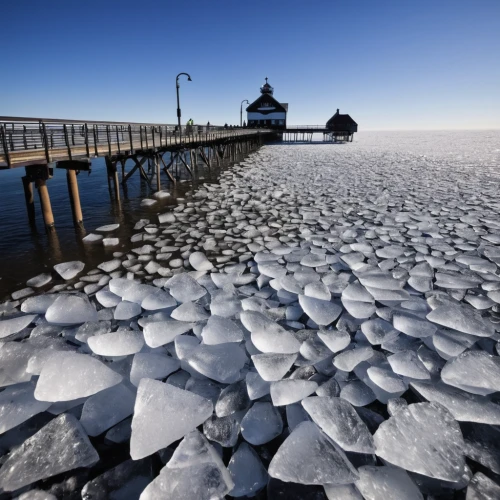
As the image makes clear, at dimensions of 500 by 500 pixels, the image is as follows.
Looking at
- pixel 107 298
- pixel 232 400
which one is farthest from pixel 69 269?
pixel 232 400

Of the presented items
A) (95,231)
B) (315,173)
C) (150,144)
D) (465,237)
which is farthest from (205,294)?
(315,173)

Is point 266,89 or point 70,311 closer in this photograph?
point 70,311

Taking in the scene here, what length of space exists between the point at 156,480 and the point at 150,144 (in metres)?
11.5

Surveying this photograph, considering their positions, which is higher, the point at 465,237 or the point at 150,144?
the point at 150,144

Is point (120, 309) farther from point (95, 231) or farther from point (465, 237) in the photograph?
point (465, 237)

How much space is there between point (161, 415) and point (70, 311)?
1931 mm

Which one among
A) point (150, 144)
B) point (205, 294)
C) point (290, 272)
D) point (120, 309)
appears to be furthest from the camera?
point (150, 144)

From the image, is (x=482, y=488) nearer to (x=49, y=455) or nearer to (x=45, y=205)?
(x=49, y=455)

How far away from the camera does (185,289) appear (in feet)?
12.3

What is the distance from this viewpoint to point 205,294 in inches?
147

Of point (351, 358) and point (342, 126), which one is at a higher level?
point (342, 126)

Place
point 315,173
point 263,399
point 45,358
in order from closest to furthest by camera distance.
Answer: point 263,399
point 45,358
point 315,173

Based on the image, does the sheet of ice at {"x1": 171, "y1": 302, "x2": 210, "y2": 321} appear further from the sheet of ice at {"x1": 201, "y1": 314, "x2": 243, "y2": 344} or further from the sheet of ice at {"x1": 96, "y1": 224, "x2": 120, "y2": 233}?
the sheet of ice at {"x1": 96, "y1": 224, "x2": 120, "y2": 233}

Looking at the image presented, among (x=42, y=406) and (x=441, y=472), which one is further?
(x=42, y=406)
